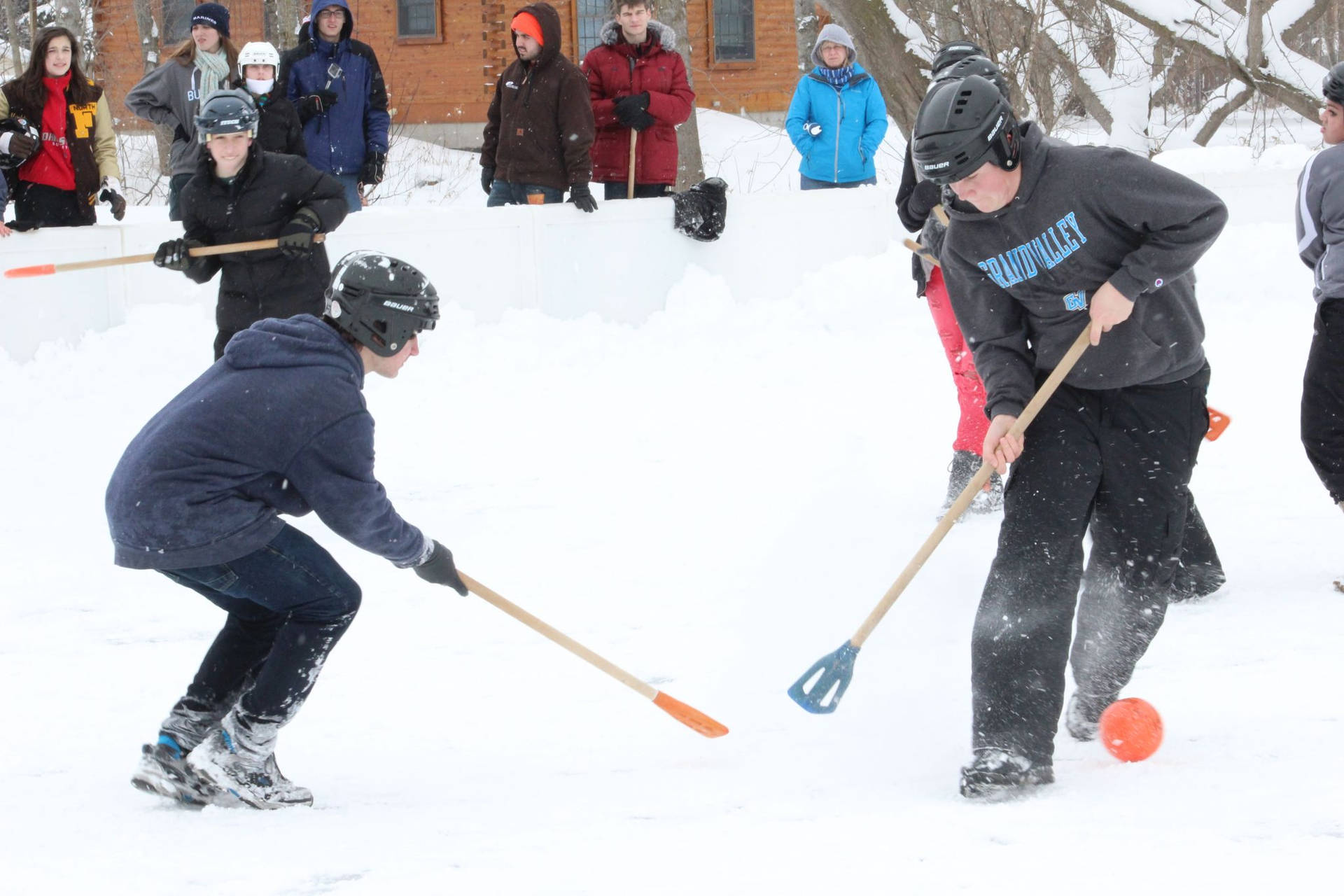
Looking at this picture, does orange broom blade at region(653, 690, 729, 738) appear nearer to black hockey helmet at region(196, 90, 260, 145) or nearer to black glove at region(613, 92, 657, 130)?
black hockey helmet at region(196, 90, 260, 145)

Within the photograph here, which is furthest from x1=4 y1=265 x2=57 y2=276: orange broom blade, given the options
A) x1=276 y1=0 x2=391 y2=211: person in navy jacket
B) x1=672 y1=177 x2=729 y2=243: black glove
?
x1=672 y1=177 x2=729 y2=243: black glove

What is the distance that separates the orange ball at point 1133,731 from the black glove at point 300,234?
3702 mm

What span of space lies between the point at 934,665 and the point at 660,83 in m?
5.16

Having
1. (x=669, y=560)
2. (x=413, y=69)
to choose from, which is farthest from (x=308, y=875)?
(x=413, y=69)

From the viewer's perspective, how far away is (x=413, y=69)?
21.0 metres

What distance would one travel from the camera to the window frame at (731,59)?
21.0 m

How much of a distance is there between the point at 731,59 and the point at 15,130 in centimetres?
1516

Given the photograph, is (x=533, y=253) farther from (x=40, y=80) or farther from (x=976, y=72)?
(x=976, y=72)

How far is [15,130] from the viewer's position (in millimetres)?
7414

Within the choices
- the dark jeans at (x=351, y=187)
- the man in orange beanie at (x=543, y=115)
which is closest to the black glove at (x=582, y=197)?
the man in orange beanie at (x=543, y=115)

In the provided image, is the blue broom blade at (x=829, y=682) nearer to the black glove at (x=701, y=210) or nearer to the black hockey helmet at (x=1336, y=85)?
the black hockey helmet at (x=1336, y=85)

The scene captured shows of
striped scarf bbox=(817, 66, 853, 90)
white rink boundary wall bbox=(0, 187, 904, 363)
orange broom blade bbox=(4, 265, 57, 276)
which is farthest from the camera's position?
striped scarf bbox=(817, 66, 853, 90)

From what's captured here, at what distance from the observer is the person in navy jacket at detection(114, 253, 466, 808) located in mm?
3062

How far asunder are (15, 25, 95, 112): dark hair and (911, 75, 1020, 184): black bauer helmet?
19.3 feet
